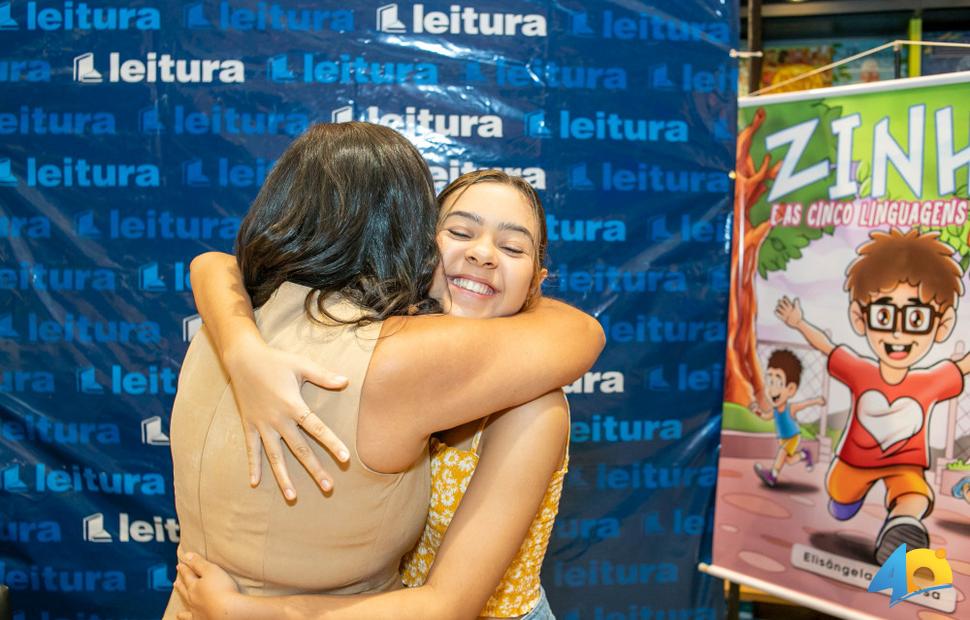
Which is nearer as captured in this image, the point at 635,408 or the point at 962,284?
the point at 962,284

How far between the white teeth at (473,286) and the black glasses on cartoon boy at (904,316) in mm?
1490

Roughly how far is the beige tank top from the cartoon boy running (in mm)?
1766

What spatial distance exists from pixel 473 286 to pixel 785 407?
5.26ft

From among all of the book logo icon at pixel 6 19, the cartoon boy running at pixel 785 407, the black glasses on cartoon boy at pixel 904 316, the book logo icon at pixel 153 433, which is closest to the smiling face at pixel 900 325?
the black glasses on cartoon boy at pixel 904 316

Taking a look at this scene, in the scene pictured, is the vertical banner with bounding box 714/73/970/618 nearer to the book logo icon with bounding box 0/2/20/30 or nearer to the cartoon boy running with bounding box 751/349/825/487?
the cartoon boy running with bounding box 751/349/825/487

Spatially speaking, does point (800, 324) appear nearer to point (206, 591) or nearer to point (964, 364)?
point (964, 364)

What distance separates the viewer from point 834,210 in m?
2.44

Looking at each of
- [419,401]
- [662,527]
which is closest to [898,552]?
[662,527]

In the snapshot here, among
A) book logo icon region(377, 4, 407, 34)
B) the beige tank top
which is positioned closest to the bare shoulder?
the beige tank top

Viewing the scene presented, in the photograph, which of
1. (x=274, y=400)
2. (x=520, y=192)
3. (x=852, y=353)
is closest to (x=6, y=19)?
(x=520, y=192)

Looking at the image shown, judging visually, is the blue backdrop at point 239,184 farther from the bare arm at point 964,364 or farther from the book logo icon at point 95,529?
the bare arm at point 964,364

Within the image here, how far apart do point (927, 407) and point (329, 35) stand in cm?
218

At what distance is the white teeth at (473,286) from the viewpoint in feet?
4.50

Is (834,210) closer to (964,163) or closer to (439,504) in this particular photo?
(964,163)
